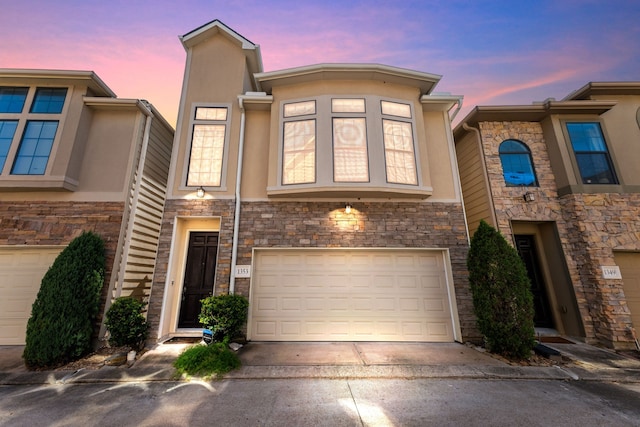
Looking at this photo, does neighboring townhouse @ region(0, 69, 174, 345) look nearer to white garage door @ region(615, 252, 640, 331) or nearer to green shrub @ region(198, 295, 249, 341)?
green shrub @ region(198, 295, 249, 341)

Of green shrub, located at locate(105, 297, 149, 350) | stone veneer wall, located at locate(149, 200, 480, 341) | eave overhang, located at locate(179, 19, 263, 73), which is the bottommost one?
green shrub, located at locate(105, 297, 149, 350)

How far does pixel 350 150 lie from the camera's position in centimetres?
558

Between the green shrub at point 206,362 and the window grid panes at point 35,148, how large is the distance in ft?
17.7

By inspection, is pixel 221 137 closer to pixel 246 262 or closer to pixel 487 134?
pixel 246 262

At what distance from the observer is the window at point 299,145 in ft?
18.2

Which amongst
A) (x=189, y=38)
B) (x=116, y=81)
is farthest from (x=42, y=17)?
(x=189, y=38)

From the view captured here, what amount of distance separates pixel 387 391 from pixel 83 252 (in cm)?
595

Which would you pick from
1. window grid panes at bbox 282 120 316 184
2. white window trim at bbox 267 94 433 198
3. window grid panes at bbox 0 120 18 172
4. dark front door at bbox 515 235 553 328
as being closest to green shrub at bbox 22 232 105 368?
window grid panes at bbox 0 120 18 172

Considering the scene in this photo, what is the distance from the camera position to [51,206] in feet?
17.2

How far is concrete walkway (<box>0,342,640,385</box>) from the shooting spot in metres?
3.64

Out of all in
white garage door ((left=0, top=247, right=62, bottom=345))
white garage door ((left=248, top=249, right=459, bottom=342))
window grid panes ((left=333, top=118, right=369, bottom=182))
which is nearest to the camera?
white garage door ((left=0, top=247, right=62, bottom=345))

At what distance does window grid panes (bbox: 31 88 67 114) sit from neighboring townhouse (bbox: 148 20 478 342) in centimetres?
273

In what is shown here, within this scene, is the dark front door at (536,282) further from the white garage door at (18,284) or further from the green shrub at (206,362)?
the white garage door at (18,284)

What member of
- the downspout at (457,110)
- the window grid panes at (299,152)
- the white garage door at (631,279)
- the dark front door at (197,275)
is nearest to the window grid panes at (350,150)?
the window grid panes at (299,152)
